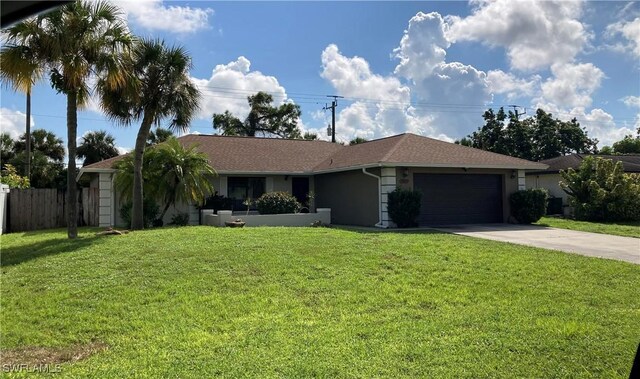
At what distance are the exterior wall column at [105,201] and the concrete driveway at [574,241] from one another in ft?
43.4

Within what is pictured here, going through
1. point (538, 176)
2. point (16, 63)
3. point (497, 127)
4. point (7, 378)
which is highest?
point (497, 127)

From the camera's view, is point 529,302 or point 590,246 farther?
point 590,246

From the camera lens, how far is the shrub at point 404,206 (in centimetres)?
1616

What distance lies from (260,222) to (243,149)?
244 inches

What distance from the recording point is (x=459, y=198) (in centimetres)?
1847

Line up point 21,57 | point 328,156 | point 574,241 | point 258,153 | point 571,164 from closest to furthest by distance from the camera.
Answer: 1. point 21,57
2. point 574,241
3. point 258,153
4. point 328,156
5. point 571,164

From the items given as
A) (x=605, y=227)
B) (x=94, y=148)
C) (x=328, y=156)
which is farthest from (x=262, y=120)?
(x=605, y=227)

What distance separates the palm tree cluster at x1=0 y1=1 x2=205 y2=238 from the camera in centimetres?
1064

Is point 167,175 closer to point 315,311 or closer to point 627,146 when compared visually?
point 315,311

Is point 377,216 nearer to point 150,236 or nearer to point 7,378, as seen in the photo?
point 150,236

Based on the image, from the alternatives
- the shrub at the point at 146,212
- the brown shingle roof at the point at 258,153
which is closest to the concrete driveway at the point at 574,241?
the brown shingle roof at the point at 258,153

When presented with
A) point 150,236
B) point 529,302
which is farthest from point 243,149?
point 529,302

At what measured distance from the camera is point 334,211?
66.3 ft

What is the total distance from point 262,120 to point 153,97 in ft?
91.6
